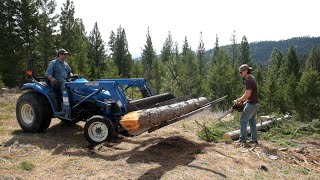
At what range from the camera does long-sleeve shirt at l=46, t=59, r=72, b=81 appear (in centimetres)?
978

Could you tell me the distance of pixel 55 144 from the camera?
9055mm

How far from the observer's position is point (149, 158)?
7598 millimetres

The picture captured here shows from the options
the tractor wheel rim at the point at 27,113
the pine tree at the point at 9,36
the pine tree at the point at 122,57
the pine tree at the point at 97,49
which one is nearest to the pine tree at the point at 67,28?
the pine tree at the point at 9,36

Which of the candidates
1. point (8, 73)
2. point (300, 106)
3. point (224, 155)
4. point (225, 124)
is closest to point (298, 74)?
point (300, 106)

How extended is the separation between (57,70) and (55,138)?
1948 millimetres

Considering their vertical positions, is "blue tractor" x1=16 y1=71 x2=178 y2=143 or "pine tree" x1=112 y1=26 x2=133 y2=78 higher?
"pine tree" x1=112 y1=26 x2=133 y2=78

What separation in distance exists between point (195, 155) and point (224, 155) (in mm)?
760

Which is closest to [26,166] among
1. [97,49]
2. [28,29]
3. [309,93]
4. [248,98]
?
[248,98]

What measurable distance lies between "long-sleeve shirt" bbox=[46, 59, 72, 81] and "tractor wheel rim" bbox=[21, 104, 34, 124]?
4.45 feet

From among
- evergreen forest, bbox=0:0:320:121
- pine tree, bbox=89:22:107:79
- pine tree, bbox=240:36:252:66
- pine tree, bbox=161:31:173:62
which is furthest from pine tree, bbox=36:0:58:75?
pine tree, bbox=161:31:173:62

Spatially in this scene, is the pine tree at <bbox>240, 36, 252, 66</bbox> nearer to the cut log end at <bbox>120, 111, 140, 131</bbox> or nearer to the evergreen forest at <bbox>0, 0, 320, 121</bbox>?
the evergreen forest at <bbox>0, 0, 320, 121</bbox>

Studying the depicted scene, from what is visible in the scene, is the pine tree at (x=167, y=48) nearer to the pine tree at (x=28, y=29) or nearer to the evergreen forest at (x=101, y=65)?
the evergreen forest at (x=101, y=65)

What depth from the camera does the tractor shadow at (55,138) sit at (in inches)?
347

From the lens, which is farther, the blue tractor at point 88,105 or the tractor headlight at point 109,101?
the tractor headlight at point 109,101
